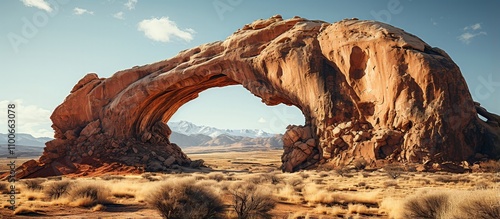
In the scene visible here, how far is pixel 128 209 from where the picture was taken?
960cm

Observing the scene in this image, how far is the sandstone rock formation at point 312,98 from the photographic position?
21.4m

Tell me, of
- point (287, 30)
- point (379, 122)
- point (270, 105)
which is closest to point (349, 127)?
point (379, 122)

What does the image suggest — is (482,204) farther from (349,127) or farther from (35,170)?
(35,170)

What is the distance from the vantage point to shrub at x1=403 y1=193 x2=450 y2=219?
6556 millimetres

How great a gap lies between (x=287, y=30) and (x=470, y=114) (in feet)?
53.0

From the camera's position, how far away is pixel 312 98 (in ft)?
88.6

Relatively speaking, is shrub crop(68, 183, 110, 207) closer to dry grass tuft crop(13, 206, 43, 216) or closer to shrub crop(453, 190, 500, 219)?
dry grass tuft crop(13, 206, 43, 216)

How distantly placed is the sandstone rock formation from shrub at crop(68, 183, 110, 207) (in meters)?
17.2

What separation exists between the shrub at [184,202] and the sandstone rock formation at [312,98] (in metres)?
17.0

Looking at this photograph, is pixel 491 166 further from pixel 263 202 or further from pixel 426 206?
pixel 263 202

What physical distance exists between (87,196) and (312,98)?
1975 cm

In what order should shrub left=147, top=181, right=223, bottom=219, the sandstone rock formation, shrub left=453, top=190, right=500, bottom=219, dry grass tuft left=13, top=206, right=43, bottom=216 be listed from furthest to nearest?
the sandstone rock formation < dry grass tuft left=13, top=206, right=43, bottom=216 < shrub left=147, top=181, right=223, bottom=219 < shrub left=453, top=190, right=500, bottom=219

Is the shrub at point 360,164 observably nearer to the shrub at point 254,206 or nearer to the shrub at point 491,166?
the shrub at point 491,166

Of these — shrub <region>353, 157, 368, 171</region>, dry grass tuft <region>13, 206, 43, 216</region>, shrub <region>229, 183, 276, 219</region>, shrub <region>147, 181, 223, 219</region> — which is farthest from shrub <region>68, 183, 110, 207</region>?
shrub <region>353, 157, 368, 171</region>
